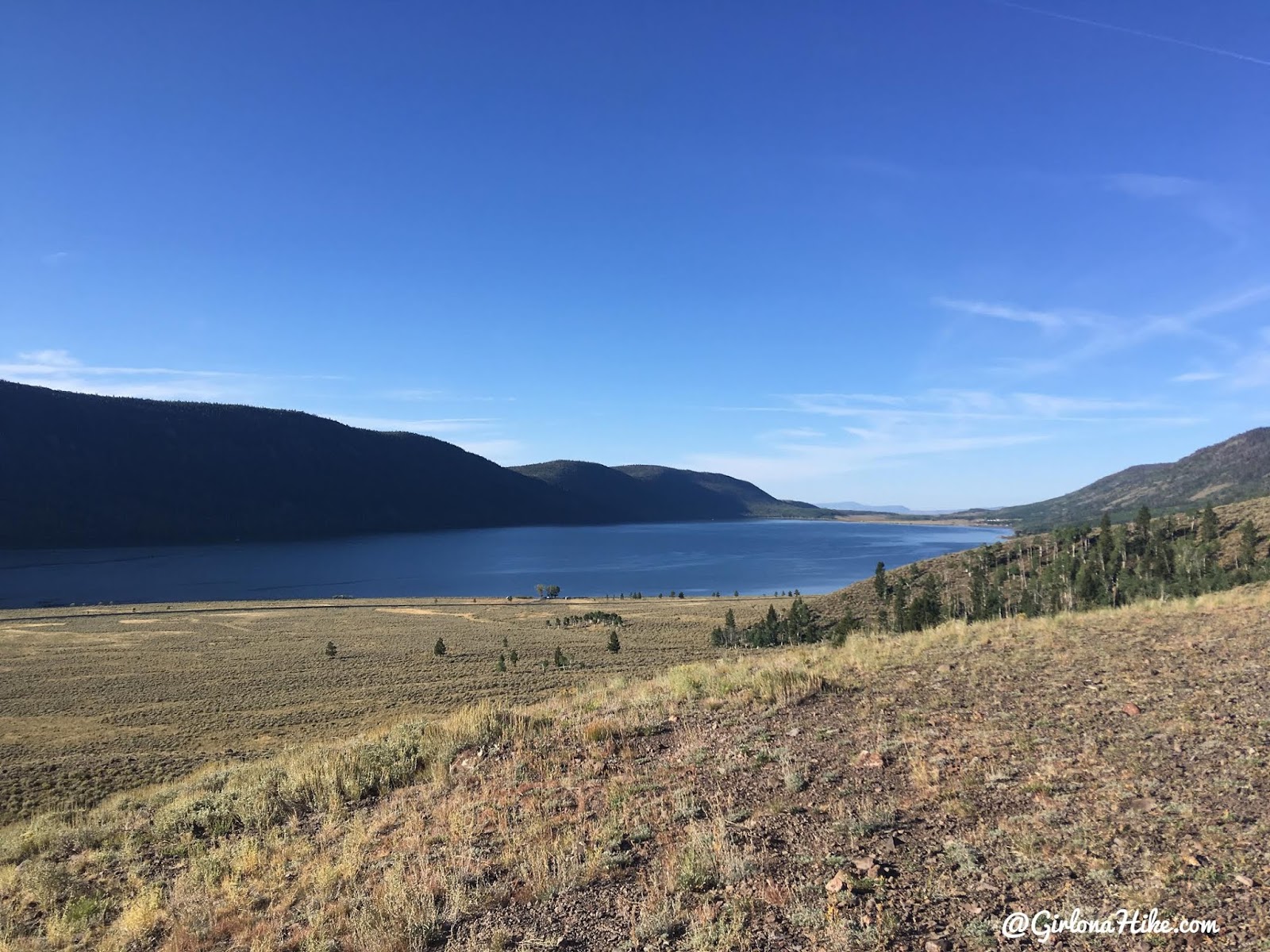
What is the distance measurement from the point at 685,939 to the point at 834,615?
6104cm

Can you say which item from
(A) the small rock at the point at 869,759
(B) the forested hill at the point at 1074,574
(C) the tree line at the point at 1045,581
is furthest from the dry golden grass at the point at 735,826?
(B) the forested hill at the point at 1074,574

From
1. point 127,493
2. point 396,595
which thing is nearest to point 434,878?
point 396,595

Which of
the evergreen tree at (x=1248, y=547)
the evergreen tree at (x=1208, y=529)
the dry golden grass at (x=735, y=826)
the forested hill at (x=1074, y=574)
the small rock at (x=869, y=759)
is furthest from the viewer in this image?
the evergreen tree at (x=1208, y=529)

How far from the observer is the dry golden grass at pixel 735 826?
4.10m

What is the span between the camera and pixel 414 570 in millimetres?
129875

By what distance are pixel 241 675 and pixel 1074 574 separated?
205 ft

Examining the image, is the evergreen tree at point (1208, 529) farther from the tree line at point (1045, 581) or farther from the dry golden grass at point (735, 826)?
the dry golden grass at point (735, 826)

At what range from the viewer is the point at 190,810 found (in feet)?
27.4

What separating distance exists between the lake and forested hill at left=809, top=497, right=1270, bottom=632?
2954 centimetres

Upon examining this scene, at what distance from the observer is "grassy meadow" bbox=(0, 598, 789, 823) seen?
20.7 m

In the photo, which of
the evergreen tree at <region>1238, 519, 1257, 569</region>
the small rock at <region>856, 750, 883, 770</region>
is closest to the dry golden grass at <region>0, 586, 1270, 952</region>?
the small rock at <region>856, 750, 883, 770</region>

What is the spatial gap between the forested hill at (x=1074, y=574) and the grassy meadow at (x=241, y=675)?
13.1 m

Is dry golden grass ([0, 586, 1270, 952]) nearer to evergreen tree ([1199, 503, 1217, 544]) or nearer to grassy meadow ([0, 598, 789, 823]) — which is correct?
grassy meadow ([0, 598, 789, 823])

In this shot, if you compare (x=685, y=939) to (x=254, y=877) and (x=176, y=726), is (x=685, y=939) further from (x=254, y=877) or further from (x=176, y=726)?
(x=176, y=726)
